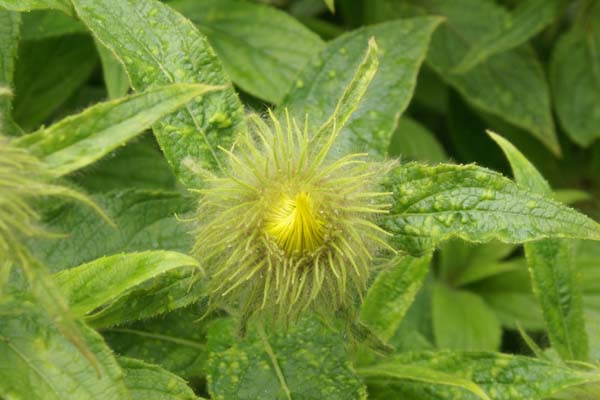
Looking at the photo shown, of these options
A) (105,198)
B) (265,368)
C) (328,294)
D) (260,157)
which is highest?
(260,157)

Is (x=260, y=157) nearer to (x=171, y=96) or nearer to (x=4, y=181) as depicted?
(x=171, y=96)

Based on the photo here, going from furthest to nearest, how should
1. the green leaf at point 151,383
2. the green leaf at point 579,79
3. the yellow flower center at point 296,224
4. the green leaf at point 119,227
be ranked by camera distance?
1. the green leaf at point 579,79
2. the green leaf at point 119,227
3. the green leaf at point 151,383
4. the yellow flower center at point 296,224

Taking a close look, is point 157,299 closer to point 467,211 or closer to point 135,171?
point 467,211

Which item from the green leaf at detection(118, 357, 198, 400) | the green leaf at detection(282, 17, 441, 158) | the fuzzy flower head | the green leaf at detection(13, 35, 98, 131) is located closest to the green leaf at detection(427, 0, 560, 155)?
A: the green leaf at detection(282, 17, 441, 158)

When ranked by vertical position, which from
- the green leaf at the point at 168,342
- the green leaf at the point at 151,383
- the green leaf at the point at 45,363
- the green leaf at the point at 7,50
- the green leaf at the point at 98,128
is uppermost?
the green leaf at the point at 98,128

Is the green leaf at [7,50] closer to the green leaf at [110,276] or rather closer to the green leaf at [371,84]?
the green leaf at [110,276]

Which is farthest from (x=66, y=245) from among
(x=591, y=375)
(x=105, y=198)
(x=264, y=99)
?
(x=591, y=375)

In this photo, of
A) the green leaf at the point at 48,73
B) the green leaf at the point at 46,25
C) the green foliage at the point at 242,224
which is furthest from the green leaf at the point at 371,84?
the green leaf at the point at 48,73

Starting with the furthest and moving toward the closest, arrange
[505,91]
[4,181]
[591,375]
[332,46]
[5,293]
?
[505,91]
[332,46]
[591,375]
[5,293]
[4,181]
